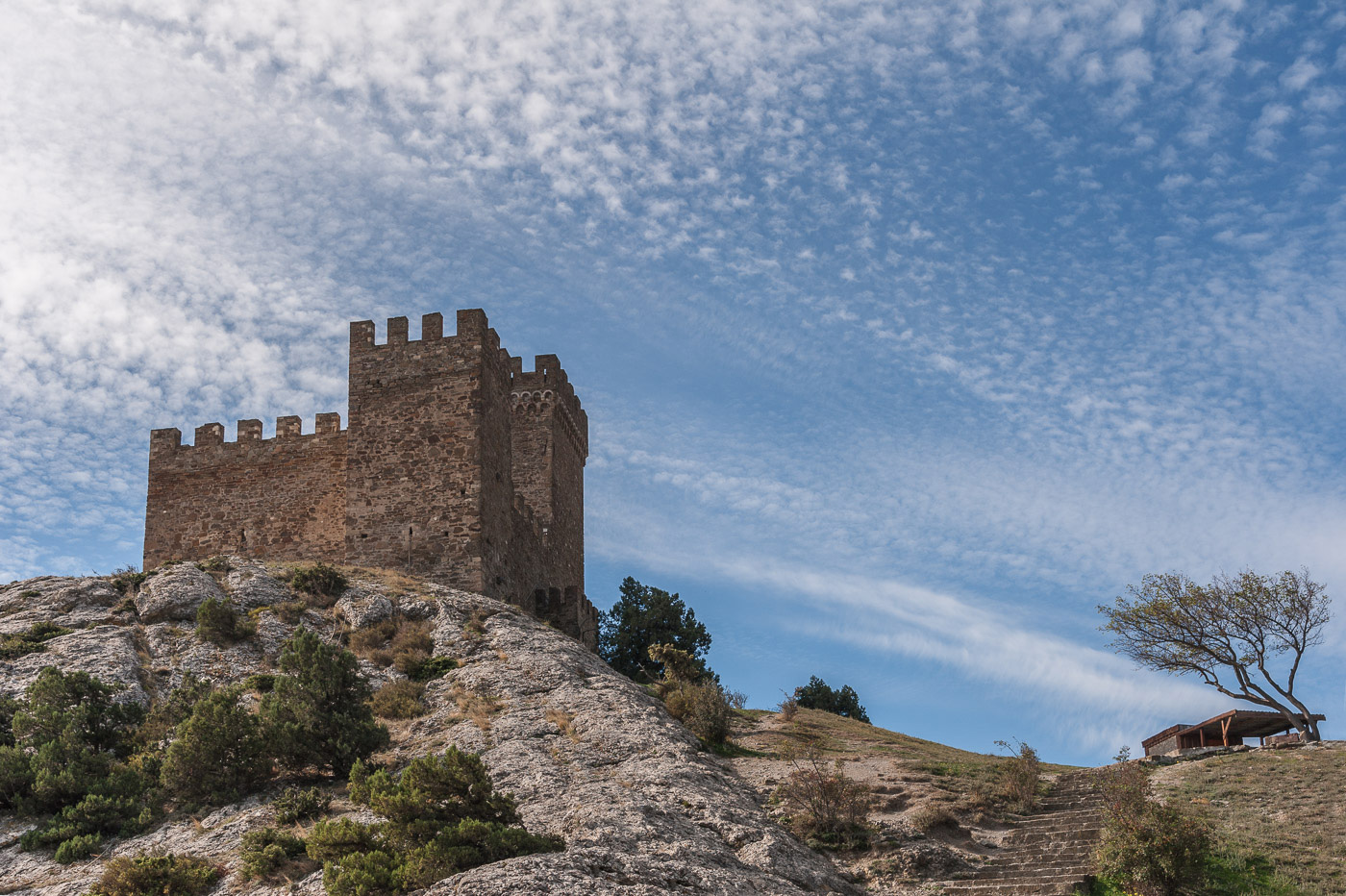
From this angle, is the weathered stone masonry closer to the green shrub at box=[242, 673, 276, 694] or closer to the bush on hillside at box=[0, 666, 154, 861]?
the green shrub at box=[242, 673, 276, 694]

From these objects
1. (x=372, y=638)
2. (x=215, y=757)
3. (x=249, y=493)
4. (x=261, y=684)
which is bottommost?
(x=215, y=757)

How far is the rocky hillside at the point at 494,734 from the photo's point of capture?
52.1 feet

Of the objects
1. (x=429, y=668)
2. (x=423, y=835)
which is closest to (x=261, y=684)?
(x=429, y=668)

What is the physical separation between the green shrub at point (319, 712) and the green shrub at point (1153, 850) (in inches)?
520

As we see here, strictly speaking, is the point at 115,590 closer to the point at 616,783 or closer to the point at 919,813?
the point at 616,783

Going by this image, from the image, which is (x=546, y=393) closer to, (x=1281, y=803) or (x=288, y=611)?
(x=288, y=611)

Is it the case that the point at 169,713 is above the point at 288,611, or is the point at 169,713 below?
below

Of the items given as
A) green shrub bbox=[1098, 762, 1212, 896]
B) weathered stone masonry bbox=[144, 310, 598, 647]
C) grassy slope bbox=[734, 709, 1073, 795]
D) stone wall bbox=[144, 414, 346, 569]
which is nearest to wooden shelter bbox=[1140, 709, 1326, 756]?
grassy slope bbox=[734, 709, 1073, 795]

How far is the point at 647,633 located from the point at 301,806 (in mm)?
27453

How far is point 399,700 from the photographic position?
77.5ft

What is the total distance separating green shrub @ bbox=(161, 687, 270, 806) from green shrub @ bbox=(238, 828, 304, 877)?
228cm

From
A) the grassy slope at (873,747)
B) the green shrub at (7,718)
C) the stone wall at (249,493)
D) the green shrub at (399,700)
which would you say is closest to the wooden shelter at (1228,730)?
the grassy slope at (873,747)

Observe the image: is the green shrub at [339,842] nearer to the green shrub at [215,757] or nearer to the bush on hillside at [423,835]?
the bush on hillside at [423,835]

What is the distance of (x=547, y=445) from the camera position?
42.3 m
